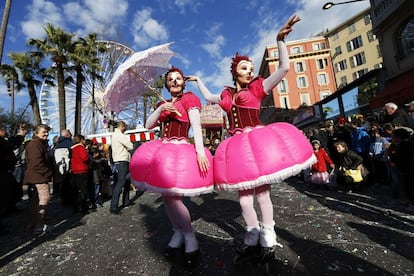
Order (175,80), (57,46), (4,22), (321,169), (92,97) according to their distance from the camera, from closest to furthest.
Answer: (175,80)
(321,169)
(4,22)
(57,46)
(92,97)

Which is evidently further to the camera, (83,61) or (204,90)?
(83,61)

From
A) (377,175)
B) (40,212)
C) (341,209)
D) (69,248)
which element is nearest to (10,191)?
(40,212)

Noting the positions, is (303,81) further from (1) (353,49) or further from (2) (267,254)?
(2) (267,254)

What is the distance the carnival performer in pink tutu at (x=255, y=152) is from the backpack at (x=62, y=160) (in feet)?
16.4

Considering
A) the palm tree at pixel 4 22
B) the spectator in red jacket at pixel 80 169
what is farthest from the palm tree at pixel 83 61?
the spectator in red jacket at pixel 80 169

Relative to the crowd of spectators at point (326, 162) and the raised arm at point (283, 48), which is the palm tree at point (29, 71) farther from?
the raised arm at point (283, 48)

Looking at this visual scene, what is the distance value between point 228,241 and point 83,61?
1794cm

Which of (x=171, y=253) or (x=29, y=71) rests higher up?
(x=29, y=71)

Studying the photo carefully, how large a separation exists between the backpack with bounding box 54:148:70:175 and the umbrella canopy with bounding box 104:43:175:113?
3.70 metres

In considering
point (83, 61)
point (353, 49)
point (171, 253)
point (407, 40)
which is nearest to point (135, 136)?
point (83, 61)

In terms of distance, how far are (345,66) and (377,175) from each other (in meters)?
42.3

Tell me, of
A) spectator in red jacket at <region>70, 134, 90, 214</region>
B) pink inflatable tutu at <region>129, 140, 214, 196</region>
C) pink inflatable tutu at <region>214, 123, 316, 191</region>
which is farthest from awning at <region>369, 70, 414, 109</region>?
spectator in red jacket at <region>70, 134, 90, 214</region>

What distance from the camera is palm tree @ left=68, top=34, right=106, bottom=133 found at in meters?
17.2

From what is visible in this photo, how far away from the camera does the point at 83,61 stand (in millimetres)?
17250
